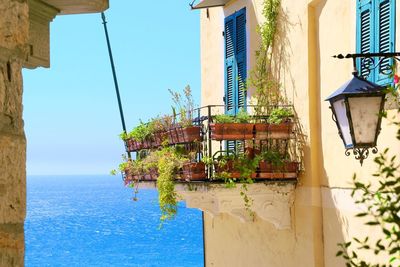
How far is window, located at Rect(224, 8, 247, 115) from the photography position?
481 inches

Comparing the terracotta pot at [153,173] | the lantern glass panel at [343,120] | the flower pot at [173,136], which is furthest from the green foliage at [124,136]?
the lantern glass panel at [343,120]

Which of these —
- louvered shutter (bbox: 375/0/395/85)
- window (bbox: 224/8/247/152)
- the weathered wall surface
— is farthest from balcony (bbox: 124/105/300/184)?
the weathered wall surface

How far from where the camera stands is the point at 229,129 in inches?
390

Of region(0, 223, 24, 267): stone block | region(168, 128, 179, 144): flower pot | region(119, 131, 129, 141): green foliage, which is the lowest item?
region(0, 223, 24, 267): stone block

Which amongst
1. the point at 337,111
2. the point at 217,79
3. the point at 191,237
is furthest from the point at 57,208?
the point at 337,111

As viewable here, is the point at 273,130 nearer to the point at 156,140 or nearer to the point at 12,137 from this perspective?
the point at 156,140

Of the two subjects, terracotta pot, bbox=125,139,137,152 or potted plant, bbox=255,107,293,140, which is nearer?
potted plant, bbox=255,107,293,140

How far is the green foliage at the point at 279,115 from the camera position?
10.4 meters

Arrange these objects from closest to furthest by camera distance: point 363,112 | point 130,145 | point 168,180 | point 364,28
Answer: point 363,112, point 364,28, point 168,180, point 130,145

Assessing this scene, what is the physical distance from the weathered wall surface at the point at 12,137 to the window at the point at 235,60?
9.65 meters

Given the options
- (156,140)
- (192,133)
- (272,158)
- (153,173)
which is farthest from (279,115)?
(153,173)

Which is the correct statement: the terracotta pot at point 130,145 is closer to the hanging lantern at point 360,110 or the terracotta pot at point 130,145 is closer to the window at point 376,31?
the window at point 376,31

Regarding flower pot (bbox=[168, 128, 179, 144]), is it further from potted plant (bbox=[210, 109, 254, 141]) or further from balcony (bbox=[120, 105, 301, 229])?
potted plant (bbox=[210, 109, 254, 141])

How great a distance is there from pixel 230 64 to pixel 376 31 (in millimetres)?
4831
